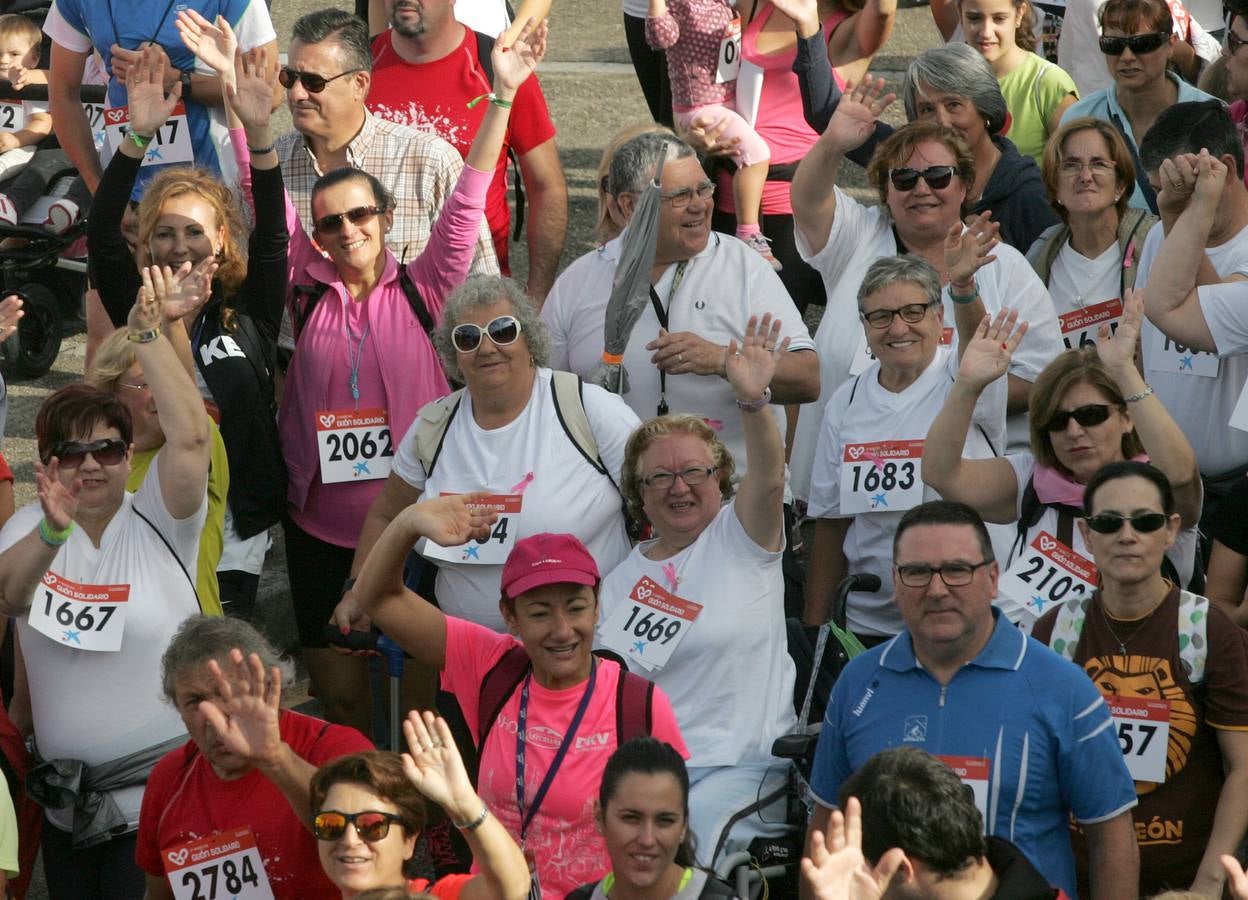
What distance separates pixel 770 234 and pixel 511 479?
7.07 ft

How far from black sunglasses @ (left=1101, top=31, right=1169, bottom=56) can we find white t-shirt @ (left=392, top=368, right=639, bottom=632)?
2.26m

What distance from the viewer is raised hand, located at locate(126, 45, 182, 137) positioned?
558 cm

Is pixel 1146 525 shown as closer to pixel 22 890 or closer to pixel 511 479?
pixel 511 479

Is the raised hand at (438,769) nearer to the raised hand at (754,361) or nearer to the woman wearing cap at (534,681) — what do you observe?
the woman wearing cap at (534,681)

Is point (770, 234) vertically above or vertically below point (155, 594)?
above

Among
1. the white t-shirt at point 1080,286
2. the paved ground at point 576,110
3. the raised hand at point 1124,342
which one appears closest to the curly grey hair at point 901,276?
the raised hand at point 1124,342

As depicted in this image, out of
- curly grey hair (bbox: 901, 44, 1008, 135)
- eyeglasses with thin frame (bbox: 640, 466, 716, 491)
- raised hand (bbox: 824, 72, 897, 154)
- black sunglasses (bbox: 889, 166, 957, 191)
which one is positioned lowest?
eyeglasses with thin frame (bbox: 640, 466, 716, 491)

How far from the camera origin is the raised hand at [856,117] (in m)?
5.48

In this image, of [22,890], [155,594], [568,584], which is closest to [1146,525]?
[568,584]

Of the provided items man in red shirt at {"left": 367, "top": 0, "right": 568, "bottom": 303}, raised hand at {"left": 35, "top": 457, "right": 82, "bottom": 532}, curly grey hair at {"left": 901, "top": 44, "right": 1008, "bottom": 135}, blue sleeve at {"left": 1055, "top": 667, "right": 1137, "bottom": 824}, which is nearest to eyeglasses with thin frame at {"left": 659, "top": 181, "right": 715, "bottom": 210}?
curly grey hair at {"left": 901, "top": 44, "right": 1008, "bottom": 135}

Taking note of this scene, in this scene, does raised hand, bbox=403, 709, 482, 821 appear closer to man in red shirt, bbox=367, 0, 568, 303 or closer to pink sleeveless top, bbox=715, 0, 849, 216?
man in red shirt, bbox=367, 0, 568, 303

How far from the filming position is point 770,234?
673 centimetres

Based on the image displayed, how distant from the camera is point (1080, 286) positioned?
563 centimetres

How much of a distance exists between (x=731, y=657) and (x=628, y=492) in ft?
1.74
